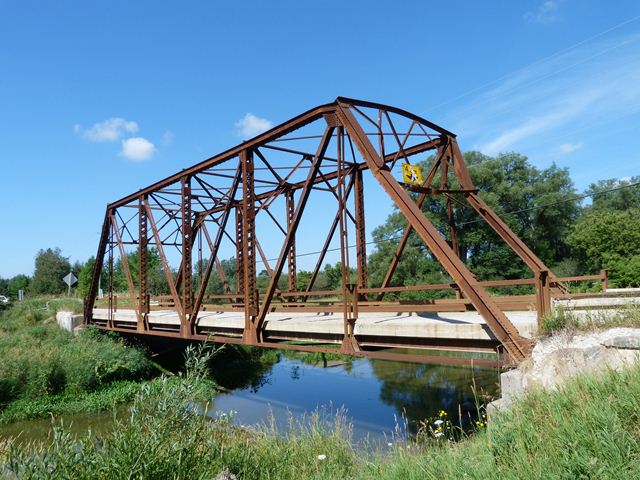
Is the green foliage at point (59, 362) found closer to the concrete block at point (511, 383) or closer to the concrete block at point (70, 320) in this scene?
the concrete block at point (70, 320)

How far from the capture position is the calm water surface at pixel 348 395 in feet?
46.6

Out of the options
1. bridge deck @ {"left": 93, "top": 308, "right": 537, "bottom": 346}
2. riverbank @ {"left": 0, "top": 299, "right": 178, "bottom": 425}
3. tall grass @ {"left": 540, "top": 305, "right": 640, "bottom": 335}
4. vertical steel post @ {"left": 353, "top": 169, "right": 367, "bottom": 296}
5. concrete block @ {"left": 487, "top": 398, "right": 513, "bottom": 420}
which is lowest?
riverbank @ {"left": 0, "top": 299, "right": 178, "bottom": 425}

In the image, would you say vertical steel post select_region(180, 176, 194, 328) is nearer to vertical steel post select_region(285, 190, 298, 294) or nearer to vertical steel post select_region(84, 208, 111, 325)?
vertical steel post select_region(285, 190, 298, 294)

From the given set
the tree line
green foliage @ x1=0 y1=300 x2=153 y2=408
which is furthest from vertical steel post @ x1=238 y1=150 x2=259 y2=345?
the tree line

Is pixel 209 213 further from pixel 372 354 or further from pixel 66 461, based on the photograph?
pixel 66 461

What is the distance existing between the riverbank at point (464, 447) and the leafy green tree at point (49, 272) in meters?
64.9

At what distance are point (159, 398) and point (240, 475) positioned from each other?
5.23ft

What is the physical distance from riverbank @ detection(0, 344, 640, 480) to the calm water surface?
692cm

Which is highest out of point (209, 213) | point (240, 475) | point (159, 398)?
point (209, 213)

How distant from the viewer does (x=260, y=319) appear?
38.0 feet

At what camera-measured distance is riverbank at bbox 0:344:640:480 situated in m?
3.66

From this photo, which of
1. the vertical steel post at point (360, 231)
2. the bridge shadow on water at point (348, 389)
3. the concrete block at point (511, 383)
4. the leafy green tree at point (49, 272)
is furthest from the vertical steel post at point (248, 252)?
the leafy green tree at point (49, 272)

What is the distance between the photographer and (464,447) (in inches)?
199

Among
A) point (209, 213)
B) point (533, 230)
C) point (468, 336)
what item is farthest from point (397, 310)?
point (533, 230)
